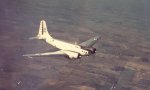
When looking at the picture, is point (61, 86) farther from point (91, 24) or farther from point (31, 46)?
point (91, 24)

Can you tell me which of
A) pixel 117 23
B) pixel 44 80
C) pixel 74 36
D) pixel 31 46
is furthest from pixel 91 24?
pixel 44 80

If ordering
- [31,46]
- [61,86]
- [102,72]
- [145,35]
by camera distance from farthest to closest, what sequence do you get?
[145,35] → [31,46] → [102,72] → [61,86]

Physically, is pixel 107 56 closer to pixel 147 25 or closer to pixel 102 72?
pixel 102 72

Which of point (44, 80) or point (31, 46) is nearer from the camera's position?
point (44, 80)

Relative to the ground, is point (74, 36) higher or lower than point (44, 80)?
higher

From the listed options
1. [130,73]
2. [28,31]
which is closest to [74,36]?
[28,31]

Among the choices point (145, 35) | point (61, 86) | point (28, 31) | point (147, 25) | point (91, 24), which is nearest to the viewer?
point (61, 86)

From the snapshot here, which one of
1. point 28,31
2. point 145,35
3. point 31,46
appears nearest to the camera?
point 31,46

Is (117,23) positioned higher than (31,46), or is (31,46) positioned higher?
(117,23)

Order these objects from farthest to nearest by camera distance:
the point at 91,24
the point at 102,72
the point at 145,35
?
1. the point at 91,24
2. the point at 145,35
3. the point at 102,72

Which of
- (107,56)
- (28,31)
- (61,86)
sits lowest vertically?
(61,86)
